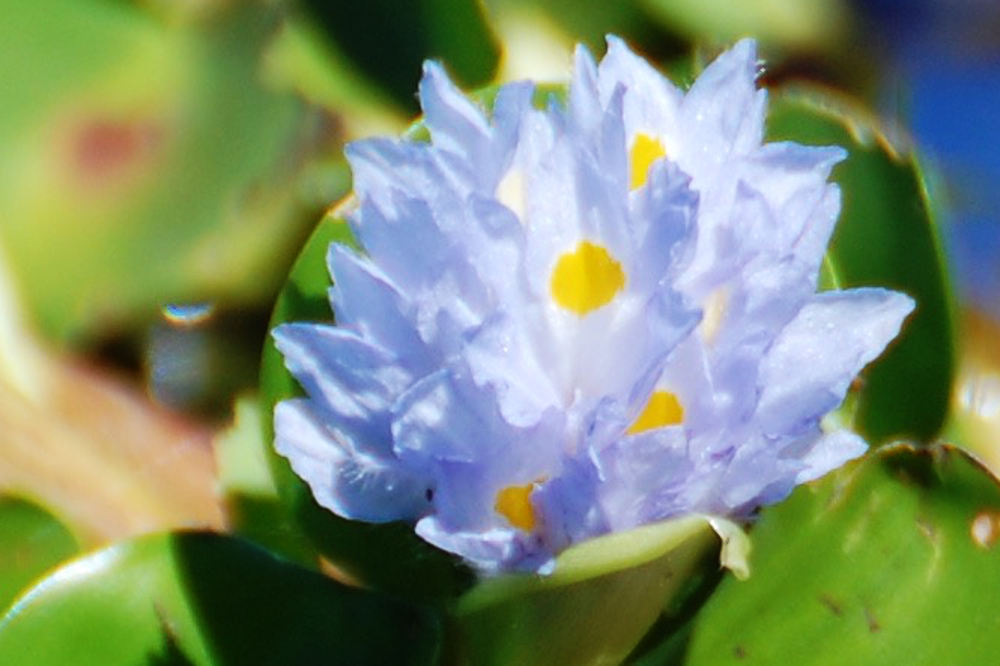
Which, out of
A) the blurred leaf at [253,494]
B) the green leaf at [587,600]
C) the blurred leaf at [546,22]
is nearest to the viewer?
the green leaf at [587,600]

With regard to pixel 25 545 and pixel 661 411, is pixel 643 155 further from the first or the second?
pixel 25 545

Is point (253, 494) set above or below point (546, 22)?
below

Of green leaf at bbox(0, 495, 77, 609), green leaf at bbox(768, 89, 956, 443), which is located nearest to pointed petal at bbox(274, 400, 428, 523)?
green leaf at bbox(0, 495, 77, 609)

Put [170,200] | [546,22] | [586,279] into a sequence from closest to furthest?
[586,279] → [170,200] → [546,22]

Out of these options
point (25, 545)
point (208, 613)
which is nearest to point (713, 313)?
point (208, 613)

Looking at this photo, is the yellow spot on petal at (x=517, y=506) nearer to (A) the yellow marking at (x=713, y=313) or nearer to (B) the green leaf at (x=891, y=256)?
(A) the yellow marking at (x=713, y=313)

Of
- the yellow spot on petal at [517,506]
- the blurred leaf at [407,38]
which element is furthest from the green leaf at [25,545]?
the blurred leaf at [407,38]
